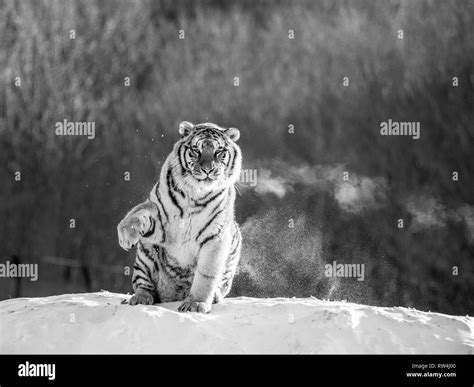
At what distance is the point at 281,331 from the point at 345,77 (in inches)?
280

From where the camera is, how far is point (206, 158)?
5590mm

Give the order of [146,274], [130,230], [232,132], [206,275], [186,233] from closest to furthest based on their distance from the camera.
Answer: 1. [130,230]
2. [206,275]
3. [186,233]
4. [146,274]
5. [232,132]

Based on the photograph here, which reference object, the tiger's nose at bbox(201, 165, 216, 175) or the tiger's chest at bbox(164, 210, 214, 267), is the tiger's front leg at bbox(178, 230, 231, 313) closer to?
the tiger's chest at bbox(164, 210, 214, 267)

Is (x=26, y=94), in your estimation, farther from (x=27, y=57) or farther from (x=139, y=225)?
(x=139, y=225)

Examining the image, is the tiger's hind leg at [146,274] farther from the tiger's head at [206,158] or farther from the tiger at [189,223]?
the tiger's head at [206,158]

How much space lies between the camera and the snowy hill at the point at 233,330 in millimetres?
5012

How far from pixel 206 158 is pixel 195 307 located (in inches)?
43.6

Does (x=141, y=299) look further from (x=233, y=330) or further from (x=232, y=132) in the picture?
(x=232, y=132)

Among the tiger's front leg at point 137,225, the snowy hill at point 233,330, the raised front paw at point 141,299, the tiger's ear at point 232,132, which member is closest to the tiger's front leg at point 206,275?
the snowy hill at point 233,330

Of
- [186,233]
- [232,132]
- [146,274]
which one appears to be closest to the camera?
[186,233]

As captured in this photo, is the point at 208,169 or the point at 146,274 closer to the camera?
the point at 208,169

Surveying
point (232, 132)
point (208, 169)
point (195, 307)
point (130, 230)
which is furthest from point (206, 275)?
point (232, 132)

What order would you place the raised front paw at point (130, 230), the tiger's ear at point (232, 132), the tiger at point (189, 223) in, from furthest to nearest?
the tiger's ear at point (232, 132)
the tiger at point (189, 223)
the raised front paw at point (130, 230)

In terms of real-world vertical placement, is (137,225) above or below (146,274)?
above
